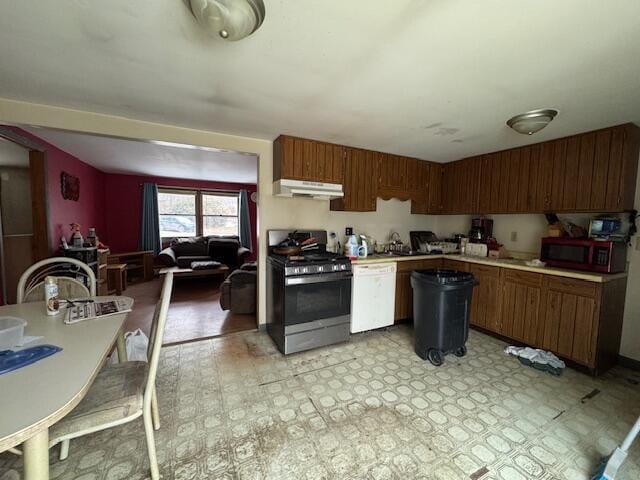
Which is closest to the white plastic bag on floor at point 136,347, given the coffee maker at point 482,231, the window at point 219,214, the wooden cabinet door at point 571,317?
the wooden cabinet door at point 571,317

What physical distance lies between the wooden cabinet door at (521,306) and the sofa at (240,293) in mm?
3131

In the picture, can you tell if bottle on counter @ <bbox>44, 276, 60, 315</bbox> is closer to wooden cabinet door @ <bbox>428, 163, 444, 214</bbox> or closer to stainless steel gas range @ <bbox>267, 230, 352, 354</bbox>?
stainless steel gas range @ <bbox>267, 230, 352, 354</bbox>

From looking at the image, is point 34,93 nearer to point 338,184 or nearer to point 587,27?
point 338,184

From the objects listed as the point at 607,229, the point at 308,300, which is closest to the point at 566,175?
the point at 607,229

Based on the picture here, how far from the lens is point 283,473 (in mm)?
1394

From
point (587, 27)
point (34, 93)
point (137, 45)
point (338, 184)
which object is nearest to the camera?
point (587, 27)

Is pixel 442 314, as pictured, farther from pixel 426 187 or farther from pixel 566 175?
pixel 426 187

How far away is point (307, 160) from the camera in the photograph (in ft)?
9.57

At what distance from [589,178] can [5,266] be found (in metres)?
6.20

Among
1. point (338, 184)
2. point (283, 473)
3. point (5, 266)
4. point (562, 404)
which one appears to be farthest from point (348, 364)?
point (5, 266)

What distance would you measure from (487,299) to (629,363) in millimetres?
1270

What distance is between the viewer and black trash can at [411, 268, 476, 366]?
2.48 m

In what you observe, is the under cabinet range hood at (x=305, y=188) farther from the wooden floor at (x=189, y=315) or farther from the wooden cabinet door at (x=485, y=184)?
the wooden cabinet door at (x=485, y=184)

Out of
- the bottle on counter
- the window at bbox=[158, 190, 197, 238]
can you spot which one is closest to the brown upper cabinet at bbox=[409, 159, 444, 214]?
the bottle on counter
